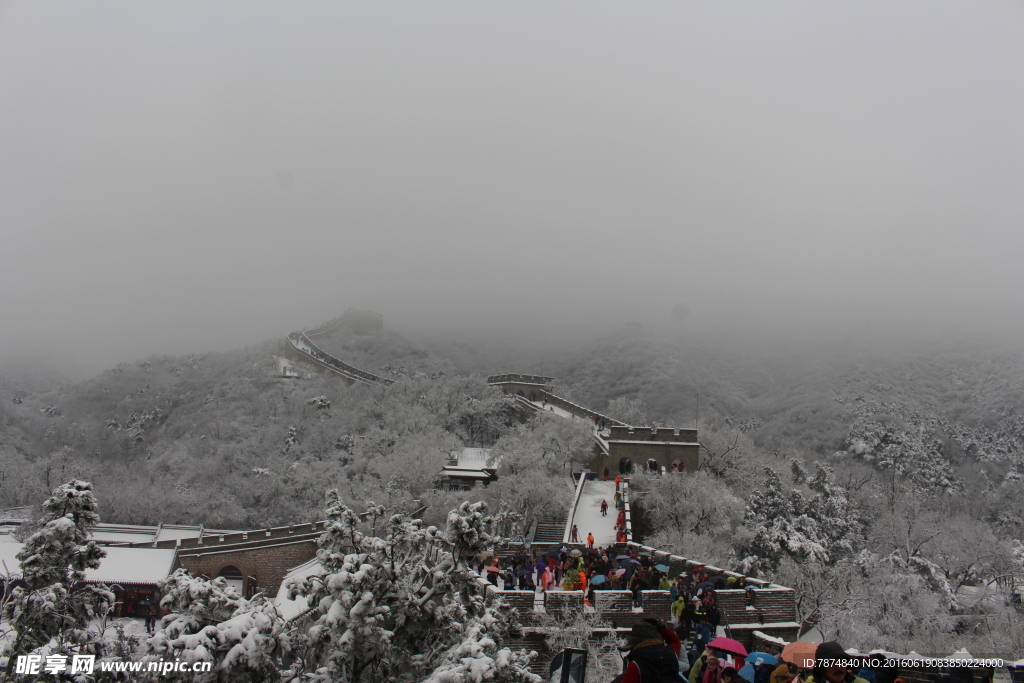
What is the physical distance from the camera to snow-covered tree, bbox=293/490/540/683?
19.5 feet

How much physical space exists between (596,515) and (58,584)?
1796cm

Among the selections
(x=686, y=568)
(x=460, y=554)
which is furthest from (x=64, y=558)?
(x=686, y=568)

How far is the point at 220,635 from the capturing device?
5.65 metres

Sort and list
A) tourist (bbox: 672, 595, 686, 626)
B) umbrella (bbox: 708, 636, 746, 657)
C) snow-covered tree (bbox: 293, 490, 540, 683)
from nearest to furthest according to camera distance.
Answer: snow-covered tree (bbox: 293, 490, 540, 683)
umbrella (bbox: 708, 636, 746, 657)
tourist (bbox: 672, 595, 686, 626)

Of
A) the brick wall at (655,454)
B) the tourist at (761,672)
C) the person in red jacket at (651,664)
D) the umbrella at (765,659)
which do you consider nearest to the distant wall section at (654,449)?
the brick wall at (655,454)

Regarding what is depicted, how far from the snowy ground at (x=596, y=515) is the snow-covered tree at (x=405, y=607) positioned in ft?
42.7

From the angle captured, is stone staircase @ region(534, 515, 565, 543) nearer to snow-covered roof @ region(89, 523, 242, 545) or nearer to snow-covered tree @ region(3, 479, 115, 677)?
snow-covered tree @ region(3, 479, 115, 677)

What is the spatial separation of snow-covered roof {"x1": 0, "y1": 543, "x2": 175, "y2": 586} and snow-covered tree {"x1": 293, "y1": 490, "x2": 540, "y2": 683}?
2215 cm

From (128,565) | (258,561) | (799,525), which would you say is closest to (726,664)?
(799,525)

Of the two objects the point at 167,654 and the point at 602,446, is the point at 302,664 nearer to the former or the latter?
the point at 167,654

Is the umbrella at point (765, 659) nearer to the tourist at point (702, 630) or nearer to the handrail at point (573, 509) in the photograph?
the tourist at point (702, 630)

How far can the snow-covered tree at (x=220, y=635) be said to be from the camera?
559 centimetres

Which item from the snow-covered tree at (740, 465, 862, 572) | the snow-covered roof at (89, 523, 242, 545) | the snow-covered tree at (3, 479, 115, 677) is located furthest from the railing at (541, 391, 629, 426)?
the snow-covered tree at (3, 479, 115, 677)

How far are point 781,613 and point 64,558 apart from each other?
39.5 feet
